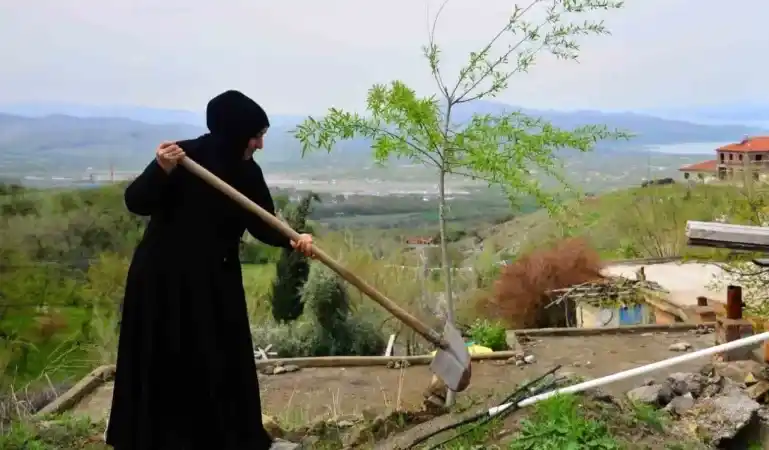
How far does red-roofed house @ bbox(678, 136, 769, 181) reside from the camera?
717cm

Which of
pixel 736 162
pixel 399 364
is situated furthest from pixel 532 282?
pixel 736 162

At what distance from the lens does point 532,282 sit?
7.41 metres

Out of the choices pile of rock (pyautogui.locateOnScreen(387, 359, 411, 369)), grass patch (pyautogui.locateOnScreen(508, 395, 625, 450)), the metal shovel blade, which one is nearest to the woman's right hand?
the metal shovel blade

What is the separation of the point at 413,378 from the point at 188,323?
3091 millimetres

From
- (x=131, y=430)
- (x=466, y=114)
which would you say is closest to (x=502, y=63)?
(x=466, y=114)

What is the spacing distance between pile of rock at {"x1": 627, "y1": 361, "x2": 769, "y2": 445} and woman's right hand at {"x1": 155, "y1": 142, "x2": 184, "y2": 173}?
2722 millimetres

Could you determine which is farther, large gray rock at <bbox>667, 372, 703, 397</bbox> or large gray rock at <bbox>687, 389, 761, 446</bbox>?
large gray rock at <bbox>667, 372, 703, 397</bbox>

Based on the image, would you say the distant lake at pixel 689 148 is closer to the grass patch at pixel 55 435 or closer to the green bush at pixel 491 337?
the green bush at pixel 491 337

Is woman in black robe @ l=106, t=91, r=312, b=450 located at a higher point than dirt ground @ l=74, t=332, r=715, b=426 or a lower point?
higher

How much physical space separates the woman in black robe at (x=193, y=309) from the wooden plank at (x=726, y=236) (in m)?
1.49

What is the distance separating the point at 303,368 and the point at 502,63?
2834mm

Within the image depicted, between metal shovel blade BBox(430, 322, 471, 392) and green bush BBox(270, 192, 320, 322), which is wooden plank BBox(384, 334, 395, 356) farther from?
metal shovel blade BBox(430, 322, 471, 392)

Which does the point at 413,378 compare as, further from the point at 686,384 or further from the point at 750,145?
the point at 750,145

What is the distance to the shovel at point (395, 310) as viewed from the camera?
2.31 meters
